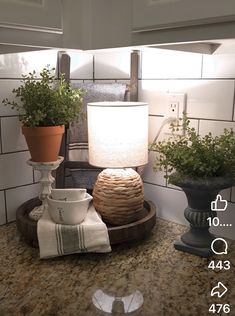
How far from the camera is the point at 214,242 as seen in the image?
0.91 meters

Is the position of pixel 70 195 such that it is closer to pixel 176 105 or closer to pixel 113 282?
pixel 113 282

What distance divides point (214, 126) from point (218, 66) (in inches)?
6.4

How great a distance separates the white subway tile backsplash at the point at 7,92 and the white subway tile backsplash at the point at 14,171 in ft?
0.43

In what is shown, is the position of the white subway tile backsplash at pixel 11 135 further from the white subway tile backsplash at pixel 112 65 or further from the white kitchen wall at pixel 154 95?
the white subway tile backsplash at pixel 112 65

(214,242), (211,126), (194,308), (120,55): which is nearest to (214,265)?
(214,242)

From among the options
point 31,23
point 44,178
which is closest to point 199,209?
point 44,178

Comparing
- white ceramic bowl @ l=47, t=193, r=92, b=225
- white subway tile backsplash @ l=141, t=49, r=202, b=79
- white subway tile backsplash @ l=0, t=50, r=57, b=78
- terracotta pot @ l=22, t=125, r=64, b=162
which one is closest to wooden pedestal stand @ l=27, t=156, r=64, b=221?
terracotta pot @ l=22, t=125, r=64, b=162

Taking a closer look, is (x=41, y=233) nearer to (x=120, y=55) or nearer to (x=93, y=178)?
(x=93, y=178)

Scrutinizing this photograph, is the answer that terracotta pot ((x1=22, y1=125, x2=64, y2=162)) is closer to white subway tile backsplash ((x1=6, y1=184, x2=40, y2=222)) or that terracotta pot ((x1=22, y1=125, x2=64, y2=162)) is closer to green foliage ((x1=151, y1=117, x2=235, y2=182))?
white subway tile backsplash ((x1=6, y1=184, x2=40, y2=222))

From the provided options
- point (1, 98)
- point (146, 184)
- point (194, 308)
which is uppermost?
point (1, 98)

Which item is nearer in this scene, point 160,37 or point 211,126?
point 160,37

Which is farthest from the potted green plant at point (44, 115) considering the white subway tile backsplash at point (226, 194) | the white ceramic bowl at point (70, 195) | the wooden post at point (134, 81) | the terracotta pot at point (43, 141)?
the white subway tile backsplash at point (226, 194)

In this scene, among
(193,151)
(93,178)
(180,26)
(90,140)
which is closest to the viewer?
(180,26)

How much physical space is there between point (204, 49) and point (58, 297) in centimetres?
68
